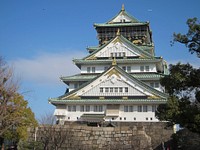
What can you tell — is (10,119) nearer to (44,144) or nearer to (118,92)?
(44,144)

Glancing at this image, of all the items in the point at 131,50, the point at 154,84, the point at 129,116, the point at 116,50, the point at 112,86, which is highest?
the point at 116,50

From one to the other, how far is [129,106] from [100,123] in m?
4.44

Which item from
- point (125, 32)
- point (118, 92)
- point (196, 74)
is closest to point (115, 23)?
point (125, 32)

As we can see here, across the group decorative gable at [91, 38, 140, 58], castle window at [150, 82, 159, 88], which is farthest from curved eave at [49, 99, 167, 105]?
decorative gable at [91, 38, 140, 58]

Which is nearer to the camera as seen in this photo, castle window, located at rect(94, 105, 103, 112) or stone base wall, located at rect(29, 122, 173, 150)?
stone base wall, located at rect(29, 122, 173, 150)

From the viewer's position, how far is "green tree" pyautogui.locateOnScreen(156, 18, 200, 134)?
607 inches

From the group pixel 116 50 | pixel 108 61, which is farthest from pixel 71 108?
pixel 116 50

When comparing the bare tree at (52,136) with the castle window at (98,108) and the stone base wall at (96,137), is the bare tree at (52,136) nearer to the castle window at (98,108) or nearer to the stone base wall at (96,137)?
the stone base wall at (96,137)

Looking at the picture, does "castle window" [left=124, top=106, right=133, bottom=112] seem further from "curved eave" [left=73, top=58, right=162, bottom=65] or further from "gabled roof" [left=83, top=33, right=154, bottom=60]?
"gabled roof" [left=83, top=33, right=154, bottom=60]

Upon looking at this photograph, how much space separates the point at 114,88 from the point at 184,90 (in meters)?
20.8

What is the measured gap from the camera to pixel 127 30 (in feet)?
155

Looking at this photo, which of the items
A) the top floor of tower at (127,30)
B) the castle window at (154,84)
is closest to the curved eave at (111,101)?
the castle window at (154,84)

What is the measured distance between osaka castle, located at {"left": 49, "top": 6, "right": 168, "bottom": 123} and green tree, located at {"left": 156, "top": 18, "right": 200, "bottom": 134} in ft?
58.4

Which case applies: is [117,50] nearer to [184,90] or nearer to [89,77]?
[89,77]
